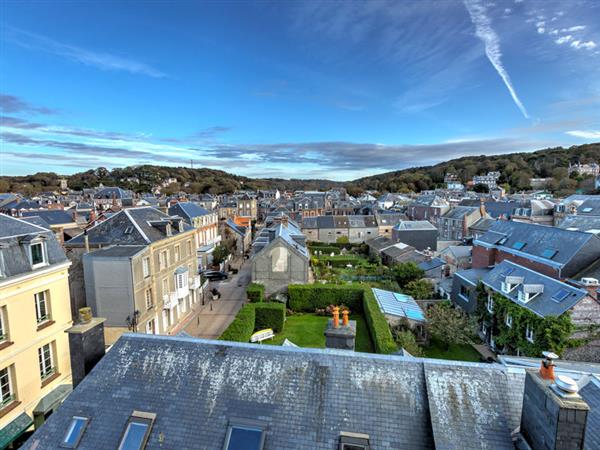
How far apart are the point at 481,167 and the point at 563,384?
202706 millimetres

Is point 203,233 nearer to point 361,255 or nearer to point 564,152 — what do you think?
point 361,255

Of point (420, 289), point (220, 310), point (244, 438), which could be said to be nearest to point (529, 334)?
point (420, 289)

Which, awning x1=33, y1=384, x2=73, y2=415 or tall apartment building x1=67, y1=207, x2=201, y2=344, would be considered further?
tall apartment building x1=67, y1=207, x2=201, y2=344

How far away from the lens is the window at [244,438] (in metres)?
7.47

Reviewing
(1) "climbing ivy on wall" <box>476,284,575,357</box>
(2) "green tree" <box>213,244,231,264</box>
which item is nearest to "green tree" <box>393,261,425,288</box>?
(1) "climbing ivy on wall" <box>476,284,575,357</box>

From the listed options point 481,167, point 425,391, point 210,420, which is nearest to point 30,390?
point 210,420

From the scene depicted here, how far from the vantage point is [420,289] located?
33281 mm

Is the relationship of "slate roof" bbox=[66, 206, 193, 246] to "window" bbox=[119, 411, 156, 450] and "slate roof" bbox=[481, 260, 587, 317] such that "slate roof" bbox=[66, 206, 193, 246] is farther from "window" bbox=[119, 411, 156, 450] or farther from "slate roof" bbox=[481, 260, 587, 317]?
"slate roof" bbox=[481, 260, 587, 317]

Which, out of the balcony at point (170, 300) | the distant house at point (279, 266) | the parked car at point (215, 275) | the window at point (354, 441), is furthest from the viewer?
the parked car at point (215, 275)

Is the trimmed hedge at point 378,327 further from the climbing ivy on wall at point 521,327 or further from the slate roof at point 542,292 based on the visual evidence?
the slate roof at point 542,292

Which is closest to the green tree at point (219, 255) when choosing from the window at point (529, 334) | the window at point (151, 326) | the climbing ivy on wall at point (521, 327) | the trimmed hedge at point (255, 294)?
the trimmed hedge at point (255, 294)

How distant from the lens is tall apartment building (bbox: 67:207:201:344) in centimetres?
2084

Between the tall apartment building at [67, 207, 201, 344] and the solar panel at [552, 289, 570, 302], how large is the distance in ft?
84.1

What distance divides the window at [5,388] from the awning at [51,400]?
105 cm
